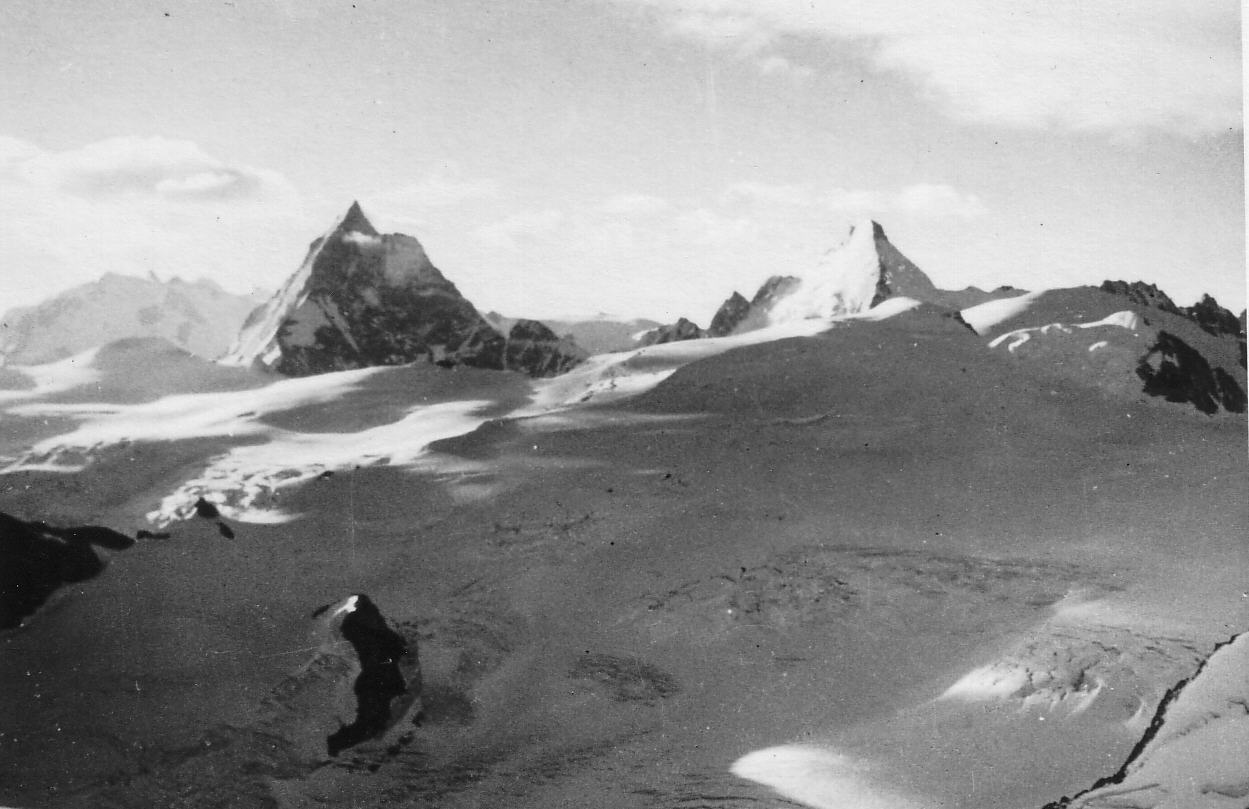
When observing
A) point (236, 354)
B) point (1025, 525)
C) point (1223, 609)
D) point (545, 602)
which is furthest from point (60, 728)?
point (1223, 609)

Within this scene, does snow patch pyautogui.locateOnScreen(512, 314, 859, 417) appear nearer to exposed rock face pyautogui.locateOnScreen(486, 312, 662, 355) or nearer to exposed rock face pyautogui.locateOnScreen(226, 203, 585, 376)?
exposed rock face pyautogui.locateOnScreen(486, 312, 662, 355)

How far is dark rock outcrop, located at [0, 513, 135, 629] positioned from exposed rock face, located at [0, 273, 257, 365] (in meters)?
2.39

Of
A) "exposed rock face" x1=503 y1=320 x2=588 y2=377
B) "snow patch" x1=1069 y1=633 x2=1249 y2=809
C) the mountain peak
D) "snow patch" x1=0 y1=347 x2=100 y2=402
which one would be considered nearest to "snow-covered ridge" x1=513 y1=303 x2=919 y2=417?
"exposed rock face" x1=503 y1=320 x2=588 y2=377

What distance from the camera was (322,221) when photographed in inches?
420

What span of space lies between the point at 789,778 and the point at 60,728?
5902 mm

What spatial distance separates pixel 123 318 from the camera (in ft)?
45.5

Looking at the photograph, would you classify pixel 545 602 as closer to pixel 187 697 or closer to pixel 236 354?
pixel 187 697

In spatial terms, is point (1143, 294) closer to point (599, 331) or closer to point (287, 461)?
point (599, 331)

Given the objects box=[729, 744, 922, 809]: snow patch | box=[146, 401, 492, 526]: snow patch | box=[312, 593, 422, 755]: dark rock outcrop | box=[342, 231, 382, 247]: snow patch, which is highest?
box=[342, 231, 382, 247]: snow patch

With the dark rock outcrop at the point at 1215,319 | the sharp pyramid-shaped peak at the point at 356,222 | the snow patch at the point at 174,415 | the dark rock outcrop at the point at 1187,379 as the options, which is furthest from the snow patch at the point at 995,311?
the snow patch at the point at 174,415

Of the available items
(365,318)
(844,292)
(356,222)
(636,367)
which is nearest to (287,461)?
(356,222)

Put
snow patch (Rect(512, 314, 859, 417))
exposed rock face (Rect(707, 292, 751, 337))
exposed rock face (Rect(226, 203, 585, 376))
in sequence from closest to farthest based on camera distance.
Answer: exposed rock face (Rect(226, 203, 585, 376)) < snow patch (Rect(512, 314, 859, 417)) < exposed rock face (Rect(707, 292, 751, 337))

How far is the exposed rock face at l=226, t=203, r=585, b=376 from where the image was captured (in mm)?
13445

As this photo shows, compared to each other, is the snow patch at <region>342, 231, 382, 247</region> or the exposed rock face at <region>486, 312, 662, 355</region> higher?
the snow patch at <region>342, 231, 382, 247</region>
